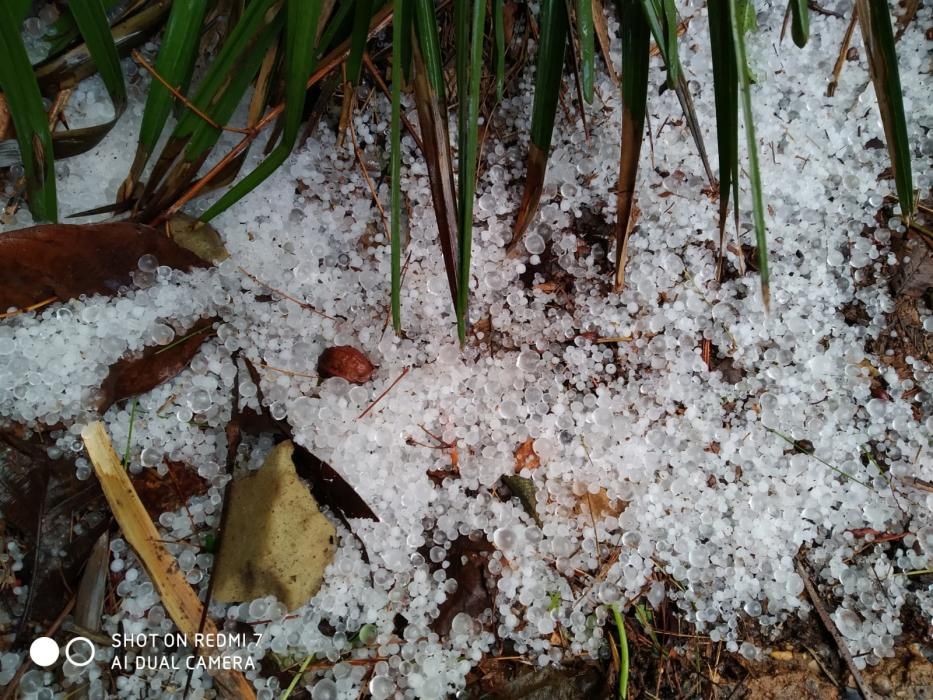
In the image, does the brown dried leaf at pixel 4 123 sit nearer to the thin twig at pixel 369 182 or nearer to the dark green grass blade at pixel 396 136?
the thin twig at pixel 369 182

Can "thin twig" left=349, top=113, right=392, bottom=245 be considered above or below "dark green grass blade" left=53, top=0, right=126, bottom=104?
below

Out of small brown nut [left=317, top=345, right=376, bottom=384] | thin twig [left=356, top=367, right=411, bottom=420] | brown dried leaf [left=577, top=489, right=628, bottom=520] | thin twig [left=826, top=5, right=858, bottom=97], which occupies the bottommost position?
brown dried leaf [left=577, top=489, right=628, bottom=520]

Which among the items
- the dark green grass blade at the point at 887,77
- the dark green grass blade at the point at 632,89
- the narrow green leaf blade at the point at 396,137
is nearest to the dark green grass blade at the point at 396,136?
the narrow green leaf blade at the point at 396,137

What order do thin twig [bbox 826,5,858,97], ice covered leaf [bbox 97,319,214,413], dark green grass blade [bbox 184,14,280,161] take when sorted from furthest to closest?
1. thin twig [bbox 826,5,858,97]
2. ice covered leaf [bbox 97,319,214,413]
3. dark green grass blade [bbox 184,14,280,161]

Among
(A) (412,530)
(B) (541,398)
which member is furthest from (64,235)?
(B) (541,398)

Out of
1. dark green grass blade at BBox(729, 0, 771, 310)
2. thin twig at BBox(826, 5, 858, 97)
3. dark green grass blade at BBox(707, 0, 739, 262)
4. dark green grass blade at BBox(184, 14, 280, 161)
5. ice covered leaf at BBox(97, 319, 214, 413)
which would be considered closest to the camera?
dark green grass blade at BBox(729, 0, 771, 310)

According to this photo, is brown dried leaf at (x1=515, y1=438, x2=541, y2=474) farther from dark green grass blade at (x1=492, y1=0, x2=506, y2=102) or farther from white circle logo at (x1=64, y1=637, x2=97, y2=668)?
white circle logo at (x1=64, y1=637, x2=97, y2=668)

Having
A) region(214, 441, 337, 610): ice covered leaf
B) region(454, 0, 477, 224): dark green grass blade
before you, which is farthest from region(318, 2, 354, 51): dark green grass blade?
region(214, 441, 337, 610): ice covered leaf

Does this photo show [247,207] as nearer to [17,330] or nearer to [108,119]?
[108,119]
